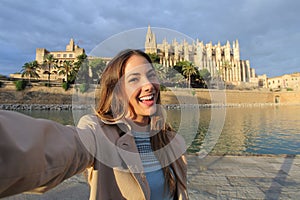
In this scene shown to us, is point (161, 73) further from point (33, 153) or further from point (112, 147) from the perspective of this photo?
point (33, 153)

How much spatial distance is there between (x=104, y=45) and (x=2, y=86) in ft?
130

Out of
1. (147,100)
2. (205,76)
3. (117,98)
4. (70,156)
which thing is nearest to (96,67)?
(117,98)

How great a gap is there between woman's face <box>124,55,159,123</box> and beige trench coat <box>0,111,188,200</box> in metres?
0.17

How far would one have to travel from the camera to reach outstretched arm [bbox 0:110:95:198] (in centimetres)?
47

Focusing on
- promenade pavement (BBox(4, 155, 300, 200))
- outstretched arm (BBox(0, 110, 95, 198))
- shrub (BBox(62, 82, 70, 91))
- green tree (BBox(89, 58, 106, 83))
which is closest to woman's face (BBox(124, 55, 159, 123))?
green tree (BBox(89, 58, 106, 83))

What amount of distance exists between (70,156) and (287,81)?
88.3m

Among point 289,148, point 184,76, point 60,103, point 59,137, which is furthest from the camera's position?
point 60,103

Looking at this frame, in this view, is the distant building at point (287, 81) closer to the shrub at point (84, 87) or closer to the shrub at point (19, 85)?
the shrub at point (19, 85)

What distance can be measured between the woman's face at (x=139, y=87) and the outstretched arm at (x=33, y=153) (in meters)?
0.47

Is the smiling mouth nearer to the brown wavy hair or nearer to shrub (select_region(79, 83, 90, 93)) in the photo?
the brown wavy hair

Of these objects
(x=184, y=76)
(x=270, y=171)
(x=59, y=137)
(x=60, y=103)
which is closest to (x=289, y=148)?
(x=270, y=171)

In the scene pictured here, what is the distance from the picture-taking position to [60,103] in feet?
116

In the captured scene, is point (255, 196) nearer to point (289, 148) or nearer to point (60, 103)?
point (289, 148)

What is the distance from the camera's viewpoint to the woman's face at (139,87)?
1.13m
